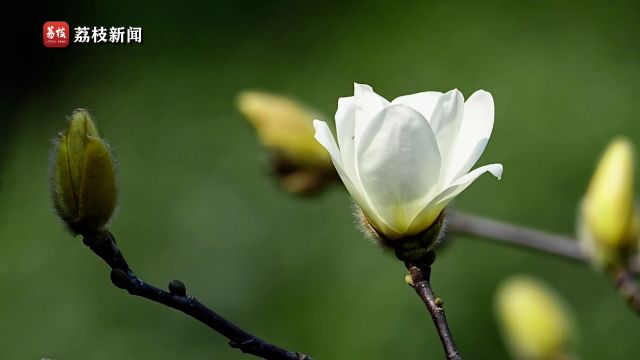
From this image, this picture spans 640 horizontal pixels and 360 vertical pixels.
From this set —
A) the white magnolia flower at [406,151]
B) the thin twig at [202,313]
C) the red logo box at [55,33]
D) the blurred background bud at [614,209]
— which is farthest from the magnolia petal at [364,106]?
the red logo box at [55,33]

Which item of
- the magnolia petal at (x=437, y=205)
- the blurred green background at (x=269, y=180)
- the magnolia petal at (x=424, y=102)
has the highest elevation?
the magnolia petal at (x=424, y=102)

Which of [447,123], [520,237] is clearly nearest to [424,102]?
[447,123]

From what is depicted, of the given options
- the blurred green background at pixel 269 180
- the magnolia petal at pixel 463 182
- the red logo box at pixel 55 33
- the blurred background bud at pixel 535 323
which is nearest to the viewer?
the magnolia petal at pixel 463 182

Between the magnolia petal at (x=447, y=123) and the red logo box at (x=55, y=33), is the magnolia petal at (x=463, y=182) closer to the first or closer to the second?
the magnolia petal at (x=447, y=123)

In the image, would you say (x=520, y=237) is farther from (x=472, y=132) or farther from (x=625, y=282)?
(x=472, y=132)

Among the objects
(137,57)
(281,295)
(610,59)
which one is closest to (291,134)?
(281,295)
